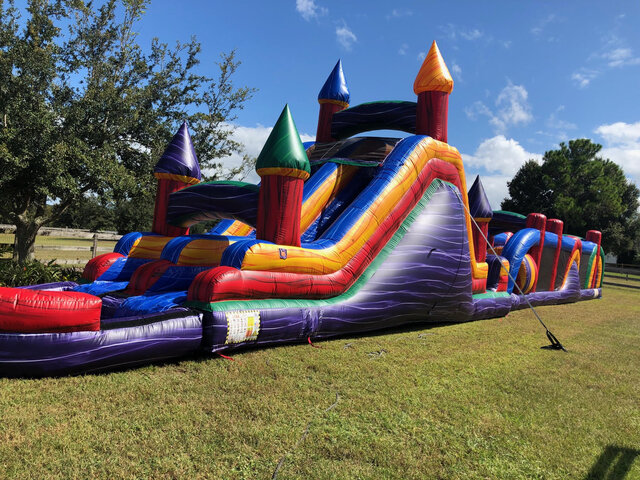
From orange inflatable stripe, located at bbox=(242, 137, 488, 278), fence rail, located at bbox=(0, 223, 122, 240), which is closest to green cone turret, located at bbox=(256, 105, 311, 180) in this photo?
orange inflatable stripe, located at bbox=(242, 137, 488, 278)

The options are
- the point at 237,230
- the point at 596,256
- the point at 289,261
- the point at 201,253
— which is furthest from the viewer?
the point at 596,256

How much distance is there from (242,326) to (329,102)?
498 centimetres

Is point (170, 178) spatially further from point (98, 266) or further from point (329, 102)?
point (329, 102)

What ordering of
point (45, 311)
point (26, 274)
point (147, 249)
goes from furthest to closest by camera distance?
point (26, 274) < point (147, 249) < point (45, 311)

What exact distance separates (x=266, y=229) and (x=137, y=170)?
642cm

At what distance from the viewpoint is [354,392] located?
10.0 feet

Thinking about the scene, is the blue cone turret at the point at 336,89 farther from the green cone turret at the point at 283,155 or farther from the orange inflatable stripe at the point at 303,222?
the green cone turret at the point at 283,155

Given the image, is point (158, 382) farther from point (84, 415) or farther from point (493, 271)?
point (493, 271)

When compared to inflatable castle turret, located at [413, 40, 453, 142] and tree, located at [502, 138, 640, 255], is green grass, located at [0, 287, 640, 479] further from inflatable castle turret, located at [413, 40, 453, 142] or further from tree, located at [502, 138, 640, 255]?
tree, located at [502, 138, 640, 255]

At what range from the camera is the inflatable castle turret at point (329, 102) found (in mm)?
7340

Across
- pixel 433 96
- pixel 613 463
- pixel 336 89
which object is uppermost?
pixel 336 89

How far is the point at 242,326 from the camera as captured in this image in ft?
11.9

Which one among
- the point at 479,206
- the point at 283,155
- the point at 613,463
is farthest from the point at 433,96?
the point at 613,463

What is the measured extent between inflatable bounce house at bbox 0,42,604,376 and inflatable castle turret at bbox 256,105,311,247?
0.5 inches
